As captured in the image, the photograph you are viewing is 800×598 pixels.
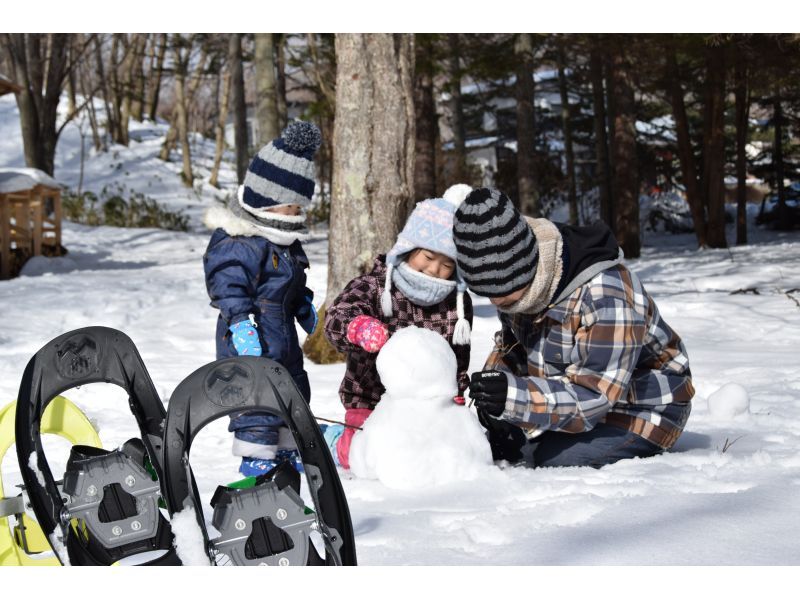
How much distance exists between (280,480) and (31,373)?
636mm

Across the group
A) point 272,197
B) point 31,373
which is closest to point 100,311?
point 272,197

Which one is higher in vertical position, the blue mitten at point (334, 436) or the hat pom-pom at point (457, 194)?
the hat pom-pom at point (457, 194)

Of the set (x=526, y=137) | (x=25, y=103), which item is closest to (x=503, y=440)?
(x=526, y=137)

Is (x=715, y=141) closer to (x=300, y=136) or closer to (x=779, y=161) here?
(x=779, y=161)

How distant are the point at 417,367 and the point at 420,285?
56 centimetres

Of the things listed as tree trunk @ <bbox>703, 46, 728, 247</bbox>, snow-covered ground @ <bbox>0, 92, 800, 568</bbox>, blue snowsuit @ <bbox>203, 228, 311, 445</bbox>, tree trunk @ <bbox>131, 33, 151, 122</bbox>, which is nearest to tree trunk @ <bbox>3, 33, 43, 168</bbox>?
snow-covered ground @ <bbox>0, 92, 800, 568</bbox>

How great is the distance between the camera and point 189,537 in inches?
68.0

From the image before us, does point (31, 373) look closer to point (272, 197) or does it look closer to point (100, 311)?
point (272, 197)

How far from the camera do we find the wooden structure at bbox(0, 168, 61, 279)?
33.2 ft

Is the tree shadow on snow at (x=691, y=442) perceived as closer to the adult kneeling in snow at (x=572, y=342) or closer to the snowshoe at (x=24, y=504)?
the adult kneeling in snow at (x=572, y=342)

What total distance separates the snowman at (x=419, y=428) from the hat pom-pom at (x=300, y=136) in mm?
985

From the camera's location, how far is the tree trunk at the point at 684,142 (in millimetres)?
13891

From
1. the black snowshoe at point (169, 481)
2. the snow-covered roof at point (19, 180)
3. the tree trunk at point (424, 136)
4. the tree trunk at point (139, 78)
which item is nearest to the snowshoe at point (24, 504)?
the black snowshoe at point (169, 481)

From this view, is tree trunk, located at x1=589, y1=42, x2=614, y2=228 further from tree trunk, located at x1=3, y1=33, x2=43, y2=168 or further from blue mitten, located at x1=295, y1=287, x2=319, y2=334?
blue mitten, located at x1=295, y1=287, x2=319, y2=334
